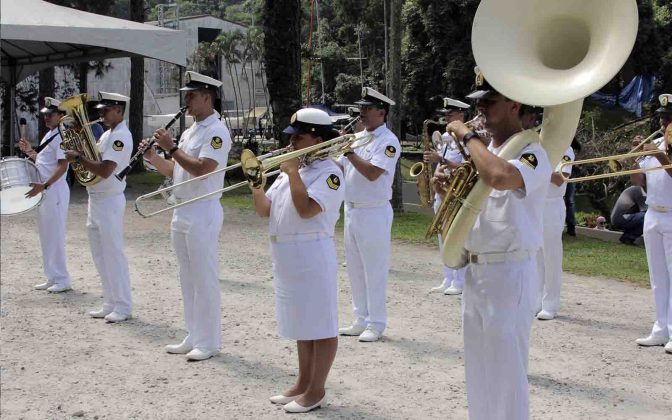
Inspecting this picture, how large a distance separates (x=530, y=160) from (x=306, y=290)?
2011 mm

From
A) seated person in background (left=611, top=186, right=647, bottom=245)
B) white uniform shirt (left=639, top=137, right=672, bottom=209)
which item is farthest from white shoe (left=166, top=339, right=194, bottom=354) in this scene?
seated person in background (left=611, top=186, right=647, bottom=245)

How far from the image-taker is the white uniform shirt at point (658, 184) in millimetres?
7477

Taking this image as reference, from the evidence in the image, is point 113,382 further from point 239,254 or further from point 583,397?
point 239,254

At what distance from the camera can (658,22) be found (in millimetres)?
27609

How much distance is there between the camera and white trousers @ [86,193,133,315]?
8648 mm

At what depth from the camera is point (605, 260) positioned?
1284 centimetres

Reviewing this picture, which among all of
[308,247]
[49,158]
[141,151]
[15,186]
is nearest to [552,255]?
[308,247]

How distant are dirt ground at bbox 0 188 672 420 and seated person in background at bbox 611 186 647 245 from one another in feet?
11.3

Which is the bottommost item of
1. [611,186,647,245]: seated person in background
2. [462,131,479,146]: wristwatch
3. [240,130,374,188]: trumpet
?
[611,186,647,245]: seated person in background

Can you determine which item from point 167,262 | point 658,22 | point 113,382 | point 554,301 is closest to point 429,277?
point 554,301

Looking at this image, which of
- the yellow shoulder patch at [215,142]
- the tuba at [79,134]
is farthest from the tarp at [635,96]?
the yellow shoulder patch at [215,142]

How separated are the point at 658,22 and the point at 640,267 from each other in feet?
58.6

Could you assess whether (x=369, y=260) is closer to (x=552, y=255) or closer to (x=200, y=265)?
(x=200, y=265)

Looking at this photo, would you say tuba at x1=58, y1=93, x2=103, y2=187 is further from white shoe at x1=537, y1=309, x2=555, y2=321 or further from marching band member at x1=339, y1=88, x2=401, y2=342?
white shoe at x1=537, y1=309, x2=555, y2=321
